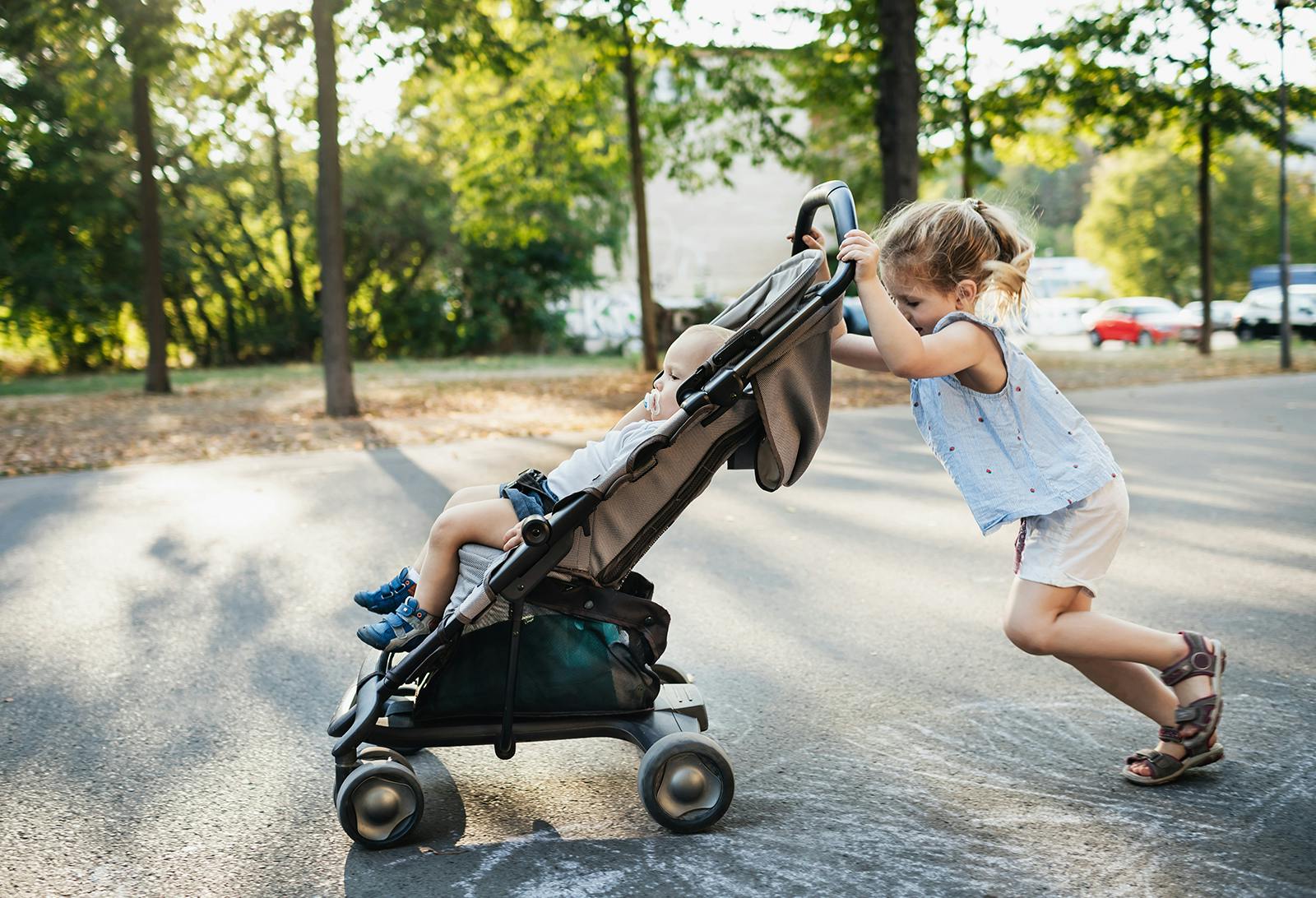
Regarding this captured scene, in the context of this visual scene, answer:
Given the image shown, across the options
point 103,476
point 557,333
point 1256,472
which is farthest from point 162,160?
point 1256,472

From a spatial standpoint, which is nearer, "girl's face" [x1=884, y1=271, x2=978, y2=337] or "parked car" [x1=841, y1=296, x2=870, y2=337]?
"girl's face" [x1=884, y1=271, x2=978, y2=337]

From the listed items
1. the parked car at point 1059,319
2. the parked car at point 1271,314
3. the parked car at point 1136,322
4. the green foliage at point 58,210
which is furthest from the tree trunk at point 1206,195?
the green foliage at point 58,210

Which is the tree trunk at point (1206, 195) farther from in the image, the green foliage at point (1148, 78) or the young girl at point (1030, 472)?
the young girl at point (1030, 472)

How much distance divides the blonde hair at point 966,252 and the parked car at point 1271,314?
108 ft

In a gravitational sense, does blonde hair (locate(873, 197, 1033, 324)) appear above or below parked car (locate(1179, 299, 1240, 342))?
above

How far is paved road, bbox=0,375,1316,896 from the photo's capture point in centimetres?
286

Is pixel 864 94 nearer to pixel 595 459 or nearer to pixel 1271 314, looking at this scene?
pixel 595 459

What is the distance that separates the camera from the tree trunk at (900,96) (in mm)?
16719

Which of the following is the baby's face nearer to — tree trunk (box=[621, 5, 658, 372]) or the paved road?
the paved road

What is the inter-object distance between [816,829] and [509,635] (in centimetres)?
96

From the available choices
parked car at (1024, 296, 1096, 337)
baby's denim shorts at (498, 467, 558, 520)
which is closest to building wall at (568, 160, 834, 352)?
parked car at (1024, 296, 1096, 337)

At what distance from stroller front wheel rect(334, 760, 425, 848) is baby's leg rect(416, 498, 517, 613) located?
475mm

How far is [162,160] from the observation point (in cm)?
2727

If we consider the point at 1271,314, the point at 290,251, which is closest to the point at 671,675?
the point at 290,251
